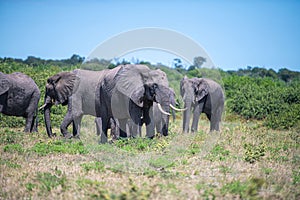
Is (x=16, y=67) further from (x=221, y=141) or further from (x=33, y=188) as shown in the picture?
(x=33, y=188)

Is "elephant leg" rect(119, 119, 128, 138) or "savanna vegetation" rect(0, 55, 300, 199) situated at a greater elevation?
"elephant leg" rect(119, 119, 128, 138)

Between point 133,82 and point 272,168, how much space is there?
3887mm

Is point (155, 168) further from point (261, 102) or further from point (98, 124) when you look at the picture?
point (261, 102)

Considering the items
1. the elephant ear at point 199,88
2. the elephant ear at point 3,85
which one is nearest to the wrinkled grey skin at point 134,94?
the elephant ear at point 3,85

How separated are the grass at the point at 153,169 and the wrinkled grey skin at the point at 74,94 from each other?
5.44 ft

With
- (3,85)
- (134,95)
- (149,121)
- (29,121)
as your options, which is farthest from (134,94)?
(29,121)

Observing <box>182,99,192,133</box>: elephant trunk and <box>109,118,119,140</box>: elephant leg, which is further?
<box>182,99,192,133</box>: elephant trunk

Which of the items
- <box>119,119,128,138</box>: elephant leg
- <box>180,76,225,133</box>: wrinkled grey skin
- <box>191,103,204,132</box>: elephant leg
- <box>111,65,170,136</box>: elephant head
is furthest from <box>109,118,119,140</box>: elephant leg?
<box>191,103,204,132</box>: elephant leg

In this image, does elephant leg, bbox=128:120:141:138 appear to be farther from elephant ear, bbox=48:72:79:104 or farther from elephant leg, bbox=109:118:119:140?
elephant ear, bbox=48:72:79:104

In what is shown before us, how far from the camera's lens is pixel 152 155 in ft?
30.6

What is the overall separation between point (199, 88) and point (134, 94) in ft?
18.6

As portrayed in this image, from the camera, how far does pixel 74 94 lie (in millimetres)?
13617

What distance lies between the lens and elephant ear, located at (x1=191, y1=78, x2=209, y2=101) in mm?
15812

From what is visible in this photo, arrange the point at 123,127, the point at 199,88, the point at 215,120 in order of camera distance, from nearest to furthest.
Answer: the point at 123,127 < the point at 199,88 < the point at 215,120
